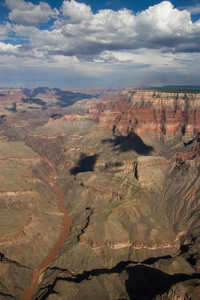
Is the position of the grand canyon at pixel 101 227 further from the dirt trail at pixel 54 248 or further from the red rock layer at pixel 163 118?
the red rock layer at pixel 163 118

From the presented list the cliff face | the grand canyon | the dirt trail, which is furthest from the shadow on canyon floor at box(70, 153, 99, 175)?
the cliff face

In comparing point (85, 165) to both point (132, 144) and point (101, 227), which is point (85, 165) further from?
point (101, 227)

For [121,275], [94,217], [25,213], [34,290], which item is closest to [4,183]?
[25,213]

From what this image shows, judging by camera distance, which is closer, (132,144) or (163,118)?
(132,144)

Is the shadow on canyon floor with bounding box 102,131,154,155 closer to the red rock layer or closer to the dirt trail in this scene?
the red rock layer

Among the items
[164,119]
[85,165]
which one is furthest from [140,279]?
[164,119]

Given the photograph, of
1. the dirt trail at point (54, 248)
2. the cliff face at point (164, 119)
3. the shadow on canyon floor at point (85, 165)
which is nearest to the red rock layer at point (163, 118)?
the cliff face at point (164, 119)
